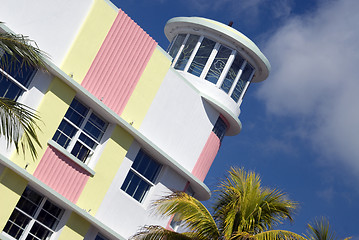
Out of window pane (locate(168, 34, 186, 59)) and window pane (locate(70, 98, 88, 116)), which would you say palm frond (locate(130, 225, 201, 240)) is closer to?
window pane (locate(70, 98, 88, 116))

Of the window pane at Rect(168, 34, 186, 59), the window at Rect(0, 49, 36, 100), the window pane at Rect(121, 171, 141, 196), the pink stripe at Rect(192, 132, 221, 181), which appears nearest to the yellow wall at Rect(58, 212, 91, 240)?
the window pane at Rect(121, 171, 141, 196)

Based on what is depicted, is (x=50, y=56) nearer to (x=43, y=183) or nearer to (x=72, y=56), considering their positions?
(x=72, y=56)

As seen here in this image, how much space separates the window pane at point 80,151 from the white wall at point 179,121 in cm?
217

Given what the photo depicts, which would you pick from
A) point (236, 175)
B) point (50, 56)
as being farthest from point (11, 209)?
point (236, 175)

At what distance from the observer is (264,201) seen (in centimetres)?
1831

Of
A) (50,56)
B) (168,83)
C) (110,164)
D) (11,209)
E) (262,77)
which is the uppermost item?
(262,77)

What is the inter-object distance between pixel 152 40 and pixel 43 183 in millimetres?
6434

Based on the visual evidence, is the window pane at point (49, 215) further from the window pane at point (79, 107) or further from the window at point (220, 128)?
the window at point (220, 128)

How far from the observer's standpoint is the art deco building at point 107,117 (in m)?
19.0

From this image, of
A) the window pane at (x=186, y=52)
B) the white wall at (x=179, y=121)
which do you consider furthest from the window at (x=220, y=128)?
the window pane at (x=186, y=52)

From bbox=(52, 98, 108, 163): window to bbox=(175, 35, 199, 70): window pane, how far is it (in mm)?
5329

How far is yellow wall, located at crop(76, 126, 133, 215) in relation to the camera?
20344 mm

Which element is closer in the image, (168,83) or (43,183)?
(43,183)

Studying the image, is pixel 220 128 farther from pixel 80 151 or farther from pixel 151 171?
pixel 80 151
